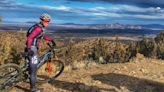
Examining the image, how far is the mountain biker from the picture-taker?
12.4m

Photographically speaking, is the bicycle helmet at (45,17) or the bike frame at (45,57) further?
the bike frame at (45,57)

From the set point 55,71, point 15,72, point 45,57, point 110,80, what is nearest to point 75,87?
point 45,57

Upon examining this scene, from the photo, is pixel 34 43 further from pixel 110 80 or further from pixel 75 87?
pixel 110 80

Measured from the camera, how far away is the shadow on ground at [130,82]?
1376 centimetres

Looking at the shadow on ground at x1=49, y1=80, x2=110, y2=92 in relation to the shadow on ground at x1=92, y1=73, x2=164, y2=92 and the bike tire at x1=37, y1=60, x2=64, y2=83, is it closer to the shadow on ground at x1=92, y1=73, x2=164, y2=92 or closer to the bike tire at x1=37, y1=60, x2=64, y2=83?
the bike tire at x1=37, y1=60, x2=64, y2=83

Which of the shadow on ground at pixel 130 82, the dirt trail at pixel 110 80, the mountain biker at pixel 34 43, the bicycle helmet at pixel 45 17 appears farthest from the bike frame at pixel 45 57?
the shadow on ground at pixel 130 82

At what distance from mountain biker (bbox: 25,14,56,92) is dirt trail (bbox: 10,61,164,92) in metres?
0.57

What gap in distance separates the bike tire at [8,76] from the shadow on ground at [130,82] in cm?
273

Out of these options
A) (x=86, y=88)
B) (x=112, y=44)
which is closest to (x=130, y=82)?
(x=86, y=88)

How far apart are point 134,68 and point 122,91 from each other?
3031mm

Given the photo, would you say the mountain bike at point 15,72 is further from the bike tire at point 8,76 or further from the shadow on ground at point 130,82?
the shadow on ground at point 130,82

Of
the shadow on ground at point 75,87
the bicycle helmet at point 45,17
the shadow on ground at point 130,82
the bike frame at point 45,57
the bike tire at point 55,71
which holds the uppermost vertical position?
the bicycle helmet at point 45,17

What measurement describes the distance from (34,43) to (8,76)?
42.2 inches

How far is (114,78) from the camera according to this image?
14.6 metres
